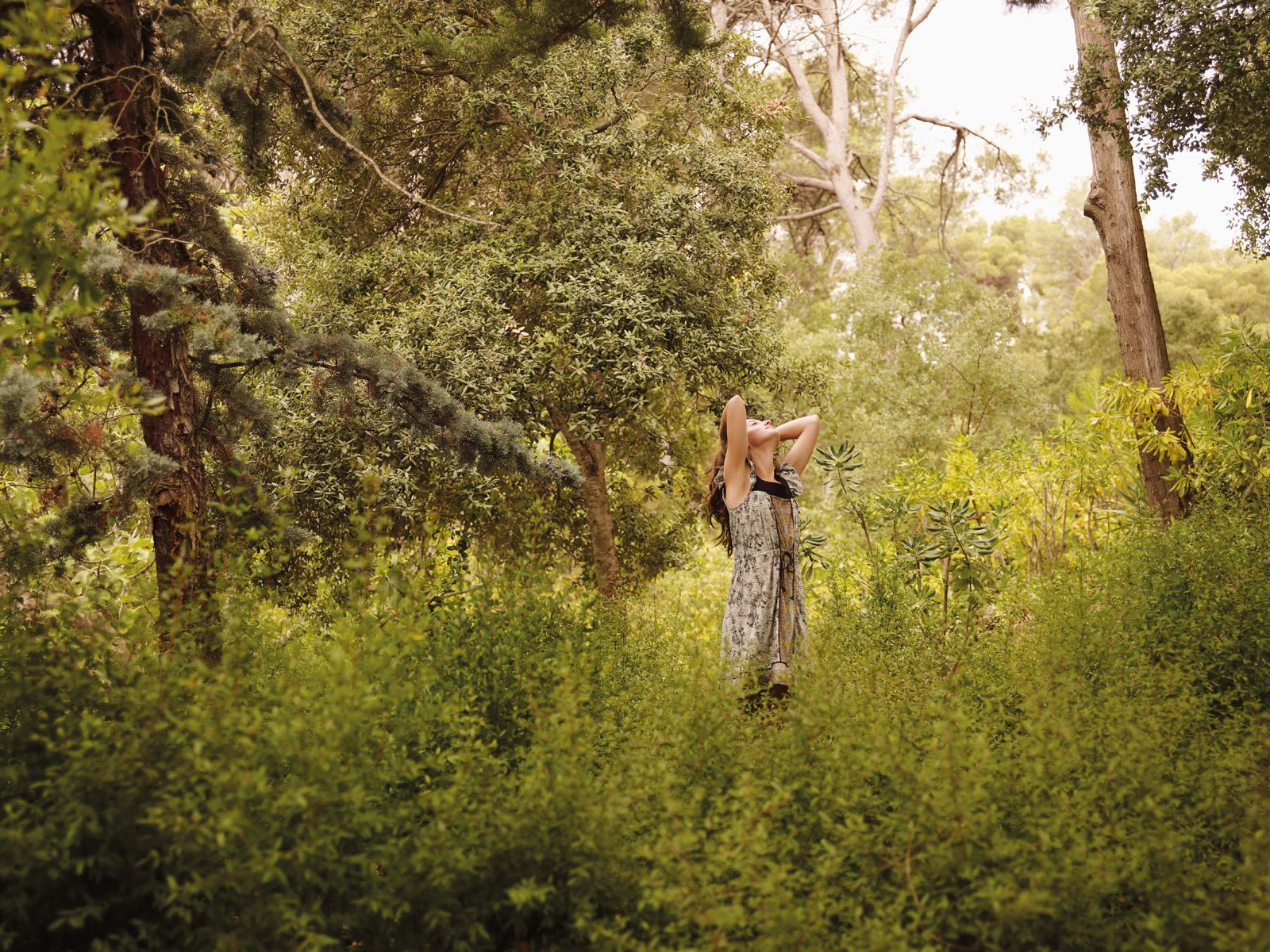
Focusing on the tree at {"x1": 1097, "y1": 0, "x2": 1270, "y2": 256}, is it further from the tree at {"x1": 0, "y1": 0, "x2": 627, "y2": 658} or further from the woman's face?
the tree at {"x1": 0, "y1": 0, "x2": 627, "y2": 658}

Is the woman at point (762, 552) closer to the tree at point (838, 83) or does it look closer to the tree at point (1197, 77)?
the tree at point (1197, 77)

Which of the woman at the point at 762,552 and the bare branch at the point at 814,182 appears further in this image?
the bare branch at the point at 814,182

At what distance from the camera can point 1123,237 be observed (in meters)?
8.54

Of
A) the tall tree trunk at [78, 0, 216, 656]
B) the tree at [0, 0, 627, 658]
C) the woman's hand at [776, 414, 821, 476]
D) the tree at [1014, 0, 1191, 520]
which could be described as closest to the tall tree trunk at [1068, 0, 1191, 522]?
the tree at [1014, 0, 1191, 520]

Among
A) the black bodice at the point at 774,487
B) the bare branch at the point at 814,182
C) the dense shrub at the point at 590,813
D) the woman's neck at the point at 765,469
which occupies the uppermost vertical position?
the bare branch at the point at 814,182

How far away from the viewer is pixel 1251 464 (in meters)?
7.28

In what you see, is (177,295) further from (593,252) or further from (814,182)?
(814,182)

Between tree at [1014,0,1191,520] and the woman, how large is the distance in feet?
13.6

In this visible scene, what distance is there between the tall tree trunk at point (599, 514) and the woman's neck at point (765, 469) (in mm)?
2903

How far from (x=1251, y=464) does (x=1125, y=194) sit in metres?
2.69

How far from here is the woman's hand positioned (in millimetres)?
5652

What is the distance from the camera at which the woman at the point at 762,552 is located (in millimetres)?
5137

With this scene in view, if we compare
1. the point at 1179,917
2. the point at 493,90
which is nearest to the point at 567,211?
the point at 493,90

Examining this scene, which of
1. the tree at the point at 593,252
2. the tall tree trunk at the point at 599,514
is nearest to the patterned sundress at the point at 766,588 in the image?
the tree at the point at 593,252
